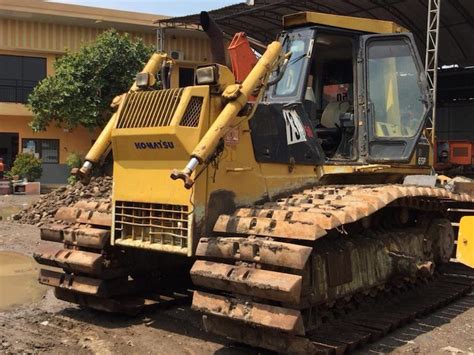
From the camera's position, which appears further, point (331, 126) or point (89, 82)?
point (89, 82)

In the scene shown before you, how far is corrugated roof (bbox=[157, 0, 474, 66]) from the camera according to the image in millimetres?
19359

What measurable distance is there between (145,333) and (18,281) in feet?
9.32

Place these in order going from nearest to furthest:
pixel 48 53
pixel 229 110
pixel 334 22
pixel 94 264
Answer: pixel 229 110, pixel 94 264, pixel 334 22, pixel 48 53

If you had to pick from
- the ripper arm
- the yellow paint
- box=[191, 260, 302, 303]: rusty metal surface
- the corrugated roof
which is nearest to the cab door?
the yellow paint

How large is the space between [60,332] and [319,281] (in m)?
2.56

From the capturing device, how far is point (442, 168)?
1948cm

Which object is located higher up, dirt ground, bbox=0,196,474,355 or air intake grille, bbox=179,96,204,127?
air intake grille, bbox=179,96,204,127

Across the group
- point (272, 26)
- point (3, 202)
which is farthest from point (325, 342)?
point (272, 26)

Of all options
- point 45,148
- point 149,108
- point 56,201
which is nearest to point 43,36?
point 45,148

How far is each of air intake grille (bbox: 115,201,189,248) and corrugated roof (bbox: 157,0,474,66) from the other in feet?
44.4

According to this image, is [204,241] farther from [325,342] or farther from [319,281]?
[325,342]

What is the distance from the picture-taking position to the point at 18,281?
25.3 ft

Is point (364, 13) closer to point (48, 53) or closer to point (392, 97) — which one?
point (392, 97)

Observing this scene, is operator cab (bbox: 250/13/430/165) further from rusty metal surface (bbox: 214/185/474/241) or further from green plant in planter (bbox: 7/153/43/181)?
green plant in planter (bbox: 7/153/43/181)
